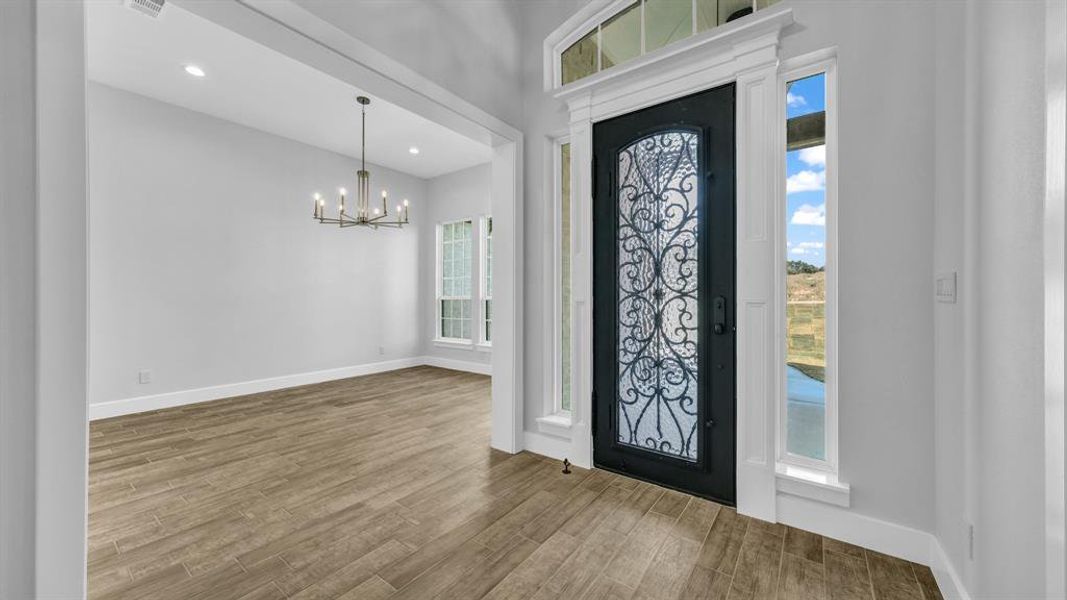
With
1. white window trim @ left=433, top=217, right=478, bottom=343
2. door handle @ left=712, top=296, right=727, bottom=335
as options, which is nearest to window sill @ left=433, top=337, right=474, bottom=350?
white window trim @ left=433, top=217, right=478, bottom=343

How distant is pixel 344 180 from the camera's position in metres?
5.75

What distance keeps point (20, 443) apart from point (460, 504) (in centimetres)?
168

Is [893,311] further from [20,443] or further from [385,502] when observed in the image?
[20,443]

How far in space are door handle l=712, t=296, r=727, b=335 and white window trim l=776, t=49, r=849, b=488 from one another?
0.25m

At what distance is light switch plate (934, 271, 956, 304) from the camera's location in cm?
153

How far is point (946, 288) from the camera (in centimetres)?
157

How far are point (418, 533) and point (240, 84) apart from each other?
4.23 metres

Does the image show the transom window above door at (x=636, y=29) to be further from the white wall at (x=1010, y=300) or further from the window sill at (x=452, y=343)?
the window sill at (x=452, y=343)

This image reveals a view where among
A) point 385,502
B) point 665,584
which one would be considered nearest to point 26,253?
point 385,502

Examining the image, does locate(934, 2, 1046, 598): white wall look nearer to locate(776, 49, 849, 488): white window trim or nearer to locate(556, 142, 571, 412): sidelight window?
locate(776, 49, 849, 488): white window trim

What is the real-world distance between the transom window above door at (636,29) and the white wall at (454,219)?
3.31m

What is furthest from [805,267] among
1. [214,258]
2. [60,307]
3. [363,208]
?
[214,258]

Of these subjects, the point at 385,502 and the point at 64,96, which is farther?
the point at 385,502

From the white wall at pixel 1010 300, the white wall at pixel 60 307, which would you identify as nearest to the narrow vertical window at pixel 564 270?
the white wall at pixel 1010 300
